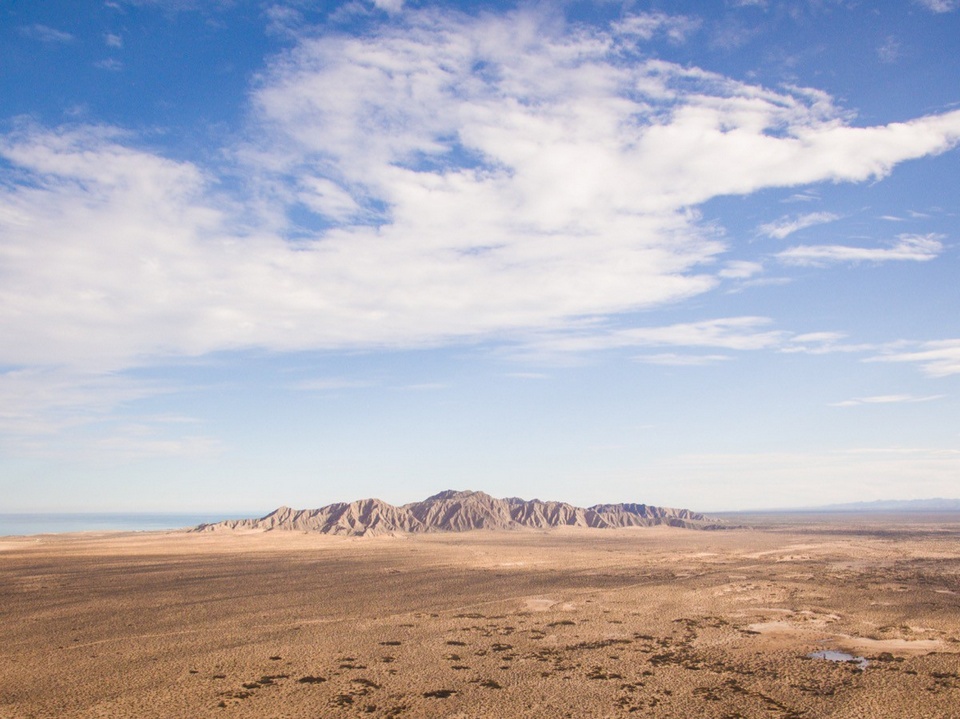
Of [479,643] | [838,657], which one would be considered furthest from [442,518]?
[838,657]

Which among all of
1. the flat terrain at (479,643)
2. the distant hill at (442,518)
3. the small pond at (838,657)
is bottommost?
the small pond at (838,657)

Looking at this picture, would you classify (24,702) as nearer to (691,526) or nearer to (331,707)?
(331,707)

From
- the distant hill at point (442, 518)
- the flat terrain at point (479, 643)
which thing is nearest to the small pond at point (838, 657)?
the flat terrain at point (479, 643)

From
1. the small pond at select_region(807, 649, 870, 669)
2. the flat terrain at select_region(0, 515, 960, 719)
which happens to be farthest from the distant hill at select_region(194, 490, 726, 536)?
the small pond at select_region(807, 649, 870, 669)

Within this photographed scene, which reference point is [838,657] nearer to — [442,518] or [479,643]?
[479,643]

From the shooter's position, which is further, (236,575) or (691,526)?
(691,526)

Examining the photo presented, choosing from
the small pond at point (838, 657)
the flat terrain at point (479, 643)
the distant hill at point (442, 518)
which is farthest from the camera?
the distant hill at point (442, 518)

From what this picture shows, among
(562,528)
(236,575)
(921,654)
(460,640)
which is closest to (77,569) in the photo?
(236,575)

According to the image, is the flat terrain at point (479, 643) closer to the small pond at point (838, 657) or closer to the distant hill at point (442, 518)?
the small pond at point (838, 657)
